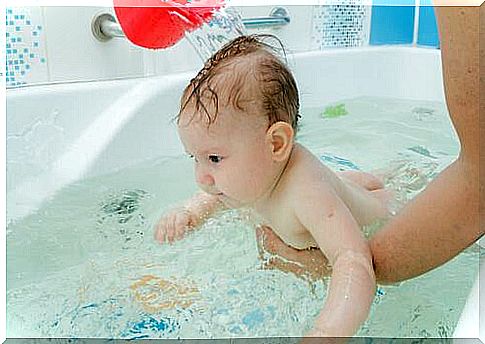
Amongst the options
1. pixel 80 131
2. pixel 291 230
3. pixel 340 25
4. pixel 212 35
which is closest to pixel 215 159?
pixel 291 230

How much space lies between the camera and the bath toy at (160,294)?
835 mm

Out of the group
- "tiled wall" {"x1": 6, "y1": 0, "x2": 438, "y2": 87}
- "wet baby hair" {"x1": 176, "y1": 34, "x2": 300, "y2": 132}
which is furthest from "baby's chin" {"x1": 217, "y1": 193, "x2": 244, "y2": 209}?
"tiled wall" {"x1": 6, "y1": 0, "x2": 438, "y2": 87}

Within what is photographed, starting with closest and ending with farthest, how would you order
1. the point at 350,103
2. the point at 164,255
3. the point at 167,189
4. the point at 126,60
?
the point at 164,255 → the point at 167,189 → the point at 126,60 → the point at 350,103

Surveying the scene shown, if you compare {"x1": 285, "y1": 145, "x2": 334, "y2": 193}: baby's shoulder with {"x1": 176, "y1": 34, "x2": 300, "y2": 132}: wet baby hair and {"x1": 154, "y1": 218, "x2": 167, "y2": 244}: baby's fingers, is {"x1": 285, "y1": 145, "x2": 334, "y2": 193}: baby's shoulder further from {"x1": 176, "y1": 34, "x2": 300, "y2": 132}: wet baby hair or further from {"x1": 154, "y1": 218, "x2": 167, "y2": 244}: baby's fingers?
{"x1": 154, "y1": 218, "x2": 167, "y2": 244}: baby's fingers

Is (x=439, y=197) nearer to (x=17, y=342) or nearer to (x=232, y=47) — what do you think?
(x=232, y=47)

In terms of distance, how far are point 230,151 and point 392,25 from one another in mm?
1646

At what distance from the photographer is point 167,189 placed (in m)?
1.25

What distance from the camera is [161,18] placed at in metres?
1.04

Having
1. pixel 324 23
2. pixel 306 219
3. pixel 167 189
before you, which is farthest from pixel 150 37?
pixel 324 23

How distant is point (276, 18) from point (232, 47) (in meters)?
1.13

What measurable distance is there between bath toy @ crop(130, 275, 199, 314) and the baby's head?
0.44 ft

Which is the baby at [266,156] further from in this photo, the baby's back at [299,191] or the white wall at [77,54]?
the white wall at [77,54]

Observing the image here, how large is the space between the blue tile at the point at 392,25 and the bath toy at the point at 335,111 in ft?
1.57

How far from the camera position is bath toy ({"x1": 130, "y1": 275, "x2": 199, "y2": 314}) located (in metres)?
0.83
